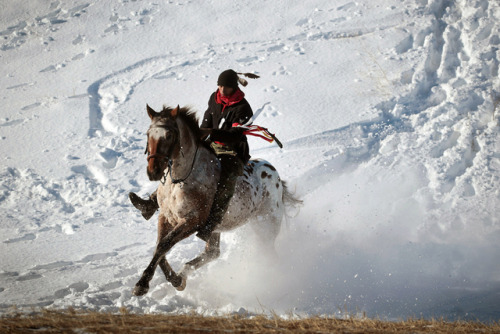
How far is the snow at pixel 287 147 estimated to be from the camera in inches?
253

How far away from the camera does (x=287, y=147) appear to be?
33.3ft

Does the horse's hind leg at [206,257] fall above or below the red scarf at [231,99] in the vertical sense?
below

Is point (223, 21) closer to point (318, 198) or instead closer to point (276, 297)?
point (318, 198)

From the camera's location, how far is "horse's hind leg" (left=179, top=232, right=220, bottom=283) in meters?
6.01

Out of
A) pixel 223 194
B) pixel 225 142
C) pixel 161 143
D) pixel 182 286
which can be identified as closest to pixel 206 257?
pixel 182 286

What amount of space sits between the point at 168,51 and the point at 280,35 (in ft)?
11.2

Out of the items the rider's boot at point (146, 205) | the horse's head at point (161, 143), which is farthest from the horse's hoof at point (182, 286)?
the horse's head at point (161, 143)

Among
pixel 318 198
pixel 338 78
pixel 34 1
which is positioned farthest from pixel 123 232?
pixel 34 1

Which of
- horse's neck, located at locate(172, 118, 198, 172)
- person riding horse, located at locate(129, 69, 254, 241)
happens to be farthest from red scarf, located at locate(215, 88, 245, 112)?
horse's neck, located at locate(172, 118, 198, 172)

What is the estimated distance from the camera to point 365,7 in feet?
45.6

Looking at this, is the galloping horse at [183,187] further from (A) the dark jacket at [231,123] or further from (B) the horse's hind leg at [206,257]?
(A) the dark jacket at [231,123]

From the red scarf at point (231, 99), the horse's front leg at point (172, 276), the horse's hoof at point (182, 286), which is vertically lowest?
the horse's hoof at point (182, 286)

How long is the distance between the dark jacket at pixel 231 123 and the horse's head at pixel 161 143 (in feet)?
2.53

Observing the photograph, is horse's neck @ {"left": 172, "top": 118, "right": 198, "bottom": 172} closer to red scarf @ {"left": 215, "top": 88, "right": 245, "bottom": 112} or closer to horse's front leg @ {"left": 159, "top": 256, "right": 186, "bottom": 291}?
red scarf @ {"left": 215, "top": 88, "right": 245, "bottom": 112}
